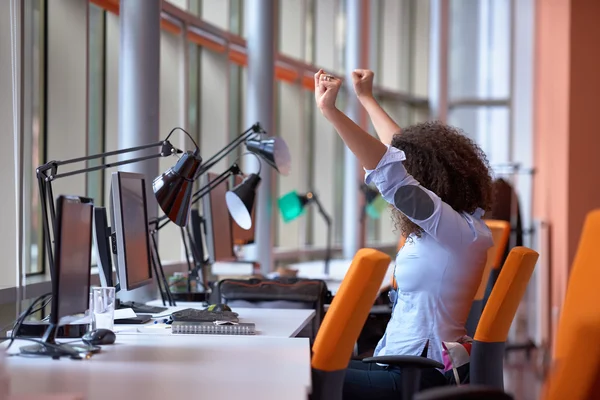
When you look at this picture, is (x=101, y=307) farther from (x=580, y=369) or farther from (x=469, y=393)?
(x=580, y=369)

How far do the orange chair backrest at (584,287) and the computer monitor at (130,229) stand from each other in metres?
1.42

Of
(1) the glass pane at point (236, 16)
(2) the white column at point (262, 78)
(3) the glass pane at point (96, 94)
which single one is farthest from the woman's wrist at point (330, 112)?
(1) the glass pane at point (236, 16)

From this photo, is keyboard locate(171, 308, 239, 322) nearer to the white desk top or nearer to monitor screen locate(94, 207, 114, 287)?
the white desk top

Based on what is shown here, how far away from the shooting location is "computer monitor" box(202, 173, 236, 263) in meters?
3.94

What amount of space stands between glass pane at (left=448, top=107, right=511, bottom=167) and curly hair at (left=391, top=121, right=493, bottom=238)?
8.12 meters

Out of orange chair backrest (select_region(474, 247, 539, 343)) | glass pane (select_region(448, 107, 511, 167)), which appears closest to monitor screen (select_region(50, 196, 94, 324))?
orange chair backrest (select_region(474, 247, 539, 343))

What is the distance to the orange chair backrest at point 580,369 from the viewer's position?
149 cm

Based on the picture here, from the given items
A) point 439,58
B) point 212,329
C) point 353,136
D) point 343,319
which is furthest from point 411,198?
point 439,58

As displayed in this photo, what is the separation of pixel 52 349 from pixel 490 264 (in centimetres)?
231

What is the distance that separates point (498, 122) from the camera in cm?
1083

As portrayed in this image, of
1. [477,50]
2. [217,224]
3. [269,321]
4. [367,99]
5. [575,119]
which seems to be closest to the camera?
[269,321]

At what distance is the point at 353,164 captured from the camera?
8.42m

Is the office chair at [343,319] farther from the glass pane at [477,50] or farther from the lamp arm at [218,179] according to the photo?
the glass pane at [477,50]

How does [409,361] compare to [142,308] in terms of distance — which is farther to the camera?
[142,308]
